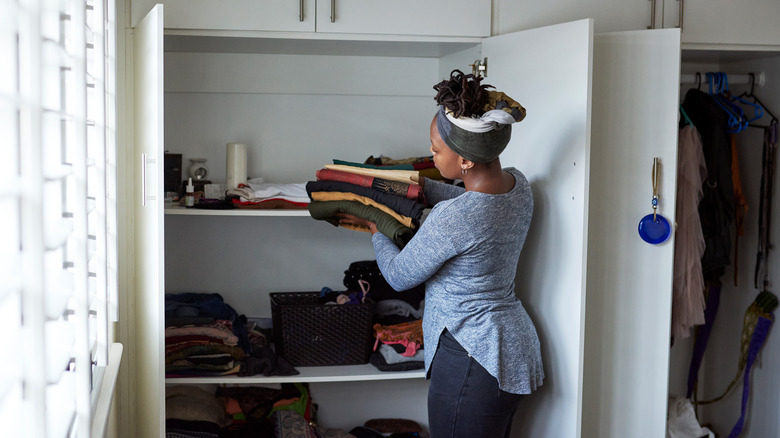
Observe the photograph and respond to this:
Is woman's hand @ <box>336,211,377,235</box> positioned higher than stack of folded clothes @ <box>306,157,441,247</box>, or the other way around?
stack of folded clothes @ <box>306,157,441,247</box>

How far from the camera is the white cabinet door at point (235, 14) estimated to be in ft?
7.40

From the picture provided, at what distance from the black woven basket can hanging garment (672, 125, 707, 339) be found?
1131mm

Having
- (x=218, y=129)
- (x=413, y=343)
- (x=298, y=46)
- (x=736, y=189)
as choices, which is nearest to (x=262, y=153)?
(x=218, y=129)

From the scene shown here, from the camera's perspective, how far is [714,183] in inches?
111

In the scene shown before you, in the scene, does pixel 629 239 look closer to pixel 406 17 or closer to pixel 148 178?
pixel 406 17

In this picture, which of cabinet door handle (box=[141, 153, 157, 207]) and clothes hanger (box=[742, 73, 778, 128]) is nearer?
cabinet door handle (box=[141, 153, 157, 207])

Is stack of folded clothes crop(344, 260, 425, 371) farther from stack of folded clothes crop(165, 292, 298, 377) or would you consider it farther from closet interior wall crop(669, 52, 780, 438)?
closet interior wall crop(669, 52, 780, 438)

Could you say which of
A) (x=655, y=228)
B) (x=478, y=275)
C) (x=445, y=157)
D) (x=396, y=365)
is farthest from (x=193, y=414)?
(x=655, y=228)

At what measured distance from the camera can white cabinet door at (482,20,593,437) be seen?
1.96 meters

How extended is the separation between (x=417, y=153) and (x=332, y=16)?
762mm

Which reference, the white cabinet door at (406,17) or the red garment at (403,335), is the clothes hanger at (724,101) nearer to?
the white cabinet door at (406,17)

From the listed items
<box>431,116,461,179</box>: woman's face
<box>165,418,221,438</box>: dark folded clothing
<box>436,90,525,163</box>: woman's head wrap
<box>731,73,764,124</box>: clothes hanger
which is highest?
<box>731,73,764,124</box>: clothes hanger

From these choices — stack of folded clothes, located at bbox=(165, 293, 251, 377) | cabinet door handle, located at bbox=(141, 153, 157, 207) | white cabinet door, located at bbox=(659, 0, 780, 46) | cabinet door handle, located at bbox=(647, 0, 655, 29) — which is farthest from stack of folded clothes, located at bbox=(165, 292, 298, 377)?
white cabinet door, located at bbox=(659, 0, 780, 46)

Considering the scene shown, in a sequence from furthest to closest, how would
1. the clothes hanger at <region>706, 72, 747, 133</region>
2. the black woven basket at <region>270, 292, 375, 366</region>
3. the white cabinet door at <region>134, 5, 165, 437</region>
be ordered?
the clothes hanger at <region>706, 72, 747, 133</region> → the black woven basket at <region>270, 292, 375, 366</region> → the white cabinet door at <region>134, 5, 165, 437</region>
